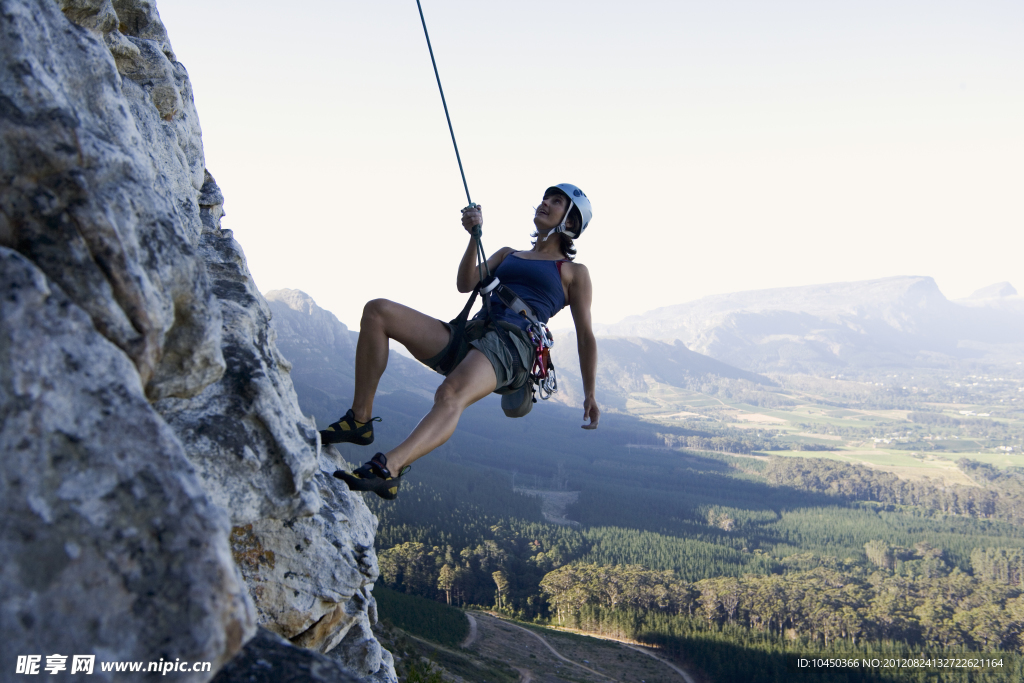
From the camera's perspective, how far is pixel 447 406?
4.91 metres

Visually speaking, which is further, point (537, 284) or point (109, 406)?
point (537, 284)

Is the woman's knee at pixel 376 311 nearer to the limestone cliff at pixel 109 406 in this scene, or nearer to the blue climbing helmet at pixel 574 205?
the limestone cliff at pixel 109 406

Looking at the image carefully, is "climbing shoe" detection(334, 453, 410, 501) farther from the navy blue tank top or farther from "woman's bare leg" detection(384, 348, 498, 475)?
the navy blue tank top

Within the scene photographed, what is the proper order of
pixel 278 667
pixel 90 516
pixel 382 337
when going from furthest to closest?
pixel 382 337, pixel 278 667, pixel 90 516

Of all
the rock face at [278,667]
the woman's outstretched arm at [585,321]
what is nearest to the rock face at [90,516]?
the rock face at [278,667]

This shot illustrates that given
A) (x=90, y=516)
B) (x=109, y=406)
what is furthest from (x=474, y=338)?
(x=90, y=516)

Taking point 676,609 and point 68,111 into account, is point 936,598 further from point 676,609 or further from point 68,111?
point 68,111

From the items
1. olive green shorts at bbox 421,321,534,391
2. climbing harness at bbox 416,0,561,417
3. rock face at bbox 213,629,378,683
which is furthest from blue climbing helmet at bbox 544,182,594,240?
rock face at bbox 213,629,378,683

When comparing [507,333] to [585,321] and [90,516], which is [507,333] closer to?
[585,321]

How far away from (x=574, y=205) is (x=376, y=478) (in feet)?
10.7

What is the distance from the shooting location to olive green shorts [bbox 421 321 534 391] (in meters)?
5.32

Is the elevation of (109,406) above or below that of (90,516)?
above

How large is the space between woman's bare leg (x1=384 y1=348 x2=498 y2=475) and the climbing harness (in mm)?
343

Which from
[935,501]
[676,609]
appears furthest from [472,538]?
[935,501]
